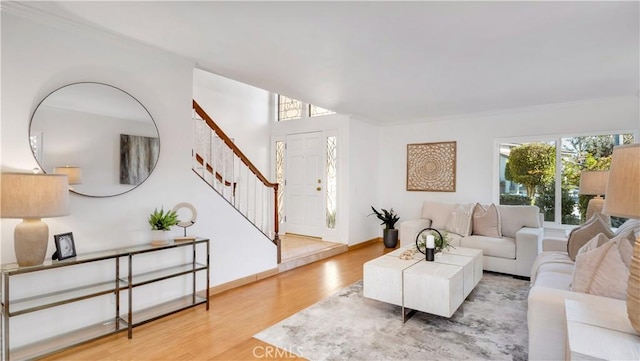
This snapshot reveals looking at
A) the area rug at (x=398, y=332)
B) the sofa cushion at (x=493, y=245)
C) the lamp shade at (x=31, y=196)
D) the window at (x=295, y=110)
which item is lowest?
the area rug at (x=398, y=332)

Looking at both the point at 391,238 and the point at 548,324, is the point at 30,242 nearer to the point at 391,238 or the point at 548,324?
the point at 548,324

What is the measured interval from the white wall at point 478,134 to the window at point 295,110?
1459 mm

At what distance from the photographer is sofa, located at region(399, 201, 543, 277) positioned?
4.04m

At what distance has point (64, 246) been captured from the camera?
2264 millimetres

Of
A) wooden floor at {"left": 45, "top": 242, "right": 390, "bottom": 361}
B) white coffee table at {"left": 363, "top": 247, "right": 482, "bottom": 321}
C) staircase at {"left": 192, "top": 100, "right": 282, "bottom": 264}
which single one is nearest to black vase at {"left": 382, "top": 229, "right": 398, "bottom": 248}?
wooden floor at {"left": 45, "top": 242, "right": 390, "bottom": 361}

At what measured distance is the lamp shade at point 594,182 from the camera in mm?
3691

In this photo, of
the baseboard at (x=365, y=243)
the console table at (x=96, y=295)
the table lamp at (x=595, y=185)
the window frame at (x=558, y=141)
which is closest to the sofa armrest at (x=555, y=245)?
the table lamp at (x=595, y=185)

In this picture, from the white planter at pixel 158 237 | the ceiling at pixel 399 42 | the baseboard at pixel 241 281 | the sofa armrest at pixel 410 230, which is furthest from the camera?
the sofa armrest at pixel 410 230

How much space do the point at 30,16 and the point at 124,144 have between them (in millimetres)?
1028

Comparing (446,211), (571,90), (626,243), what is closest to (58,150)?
(626,243)

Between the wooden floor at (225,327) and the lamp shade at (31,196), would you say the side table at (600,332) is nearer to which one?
the wooden floor at (225,327)

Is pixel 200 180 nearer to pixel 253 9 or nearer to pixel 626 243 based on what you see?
pixel 253 9

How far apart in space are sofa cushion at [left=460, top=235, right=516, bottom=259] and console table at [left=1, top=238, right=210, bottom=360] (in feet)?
11.3

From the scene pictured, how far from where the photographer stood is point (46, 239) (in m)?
2.09
